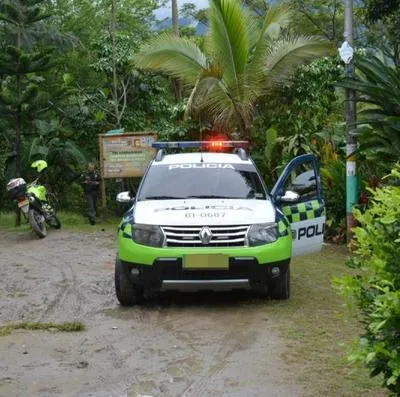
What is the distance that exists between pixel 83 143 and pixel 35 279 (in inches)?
404

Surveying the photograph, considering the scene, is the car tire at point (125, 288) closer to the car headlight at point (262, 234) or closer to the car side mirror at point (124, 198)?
the car side mirror at point (124, 198)

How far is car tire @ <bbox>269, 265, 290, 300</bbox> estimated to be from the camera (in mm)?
7535

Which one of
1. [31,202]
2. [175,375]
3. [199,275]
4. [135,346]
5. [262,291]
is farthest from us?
[31,202]

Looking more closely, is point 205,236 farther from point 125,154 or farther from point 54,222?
point 125,154

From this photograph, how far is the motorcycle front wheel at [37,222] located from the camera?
13938mm

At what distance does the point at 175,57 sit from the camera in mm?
15172

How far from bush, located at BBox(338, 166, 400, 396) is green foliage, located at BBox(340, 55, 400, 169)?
812 cm

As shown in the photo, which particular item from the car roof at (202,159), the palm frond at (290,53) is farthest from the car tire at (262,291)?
the palm frond at (290,53)

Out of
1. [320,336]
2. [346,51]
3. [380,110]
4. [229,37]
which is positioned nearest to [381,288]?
[320,336]

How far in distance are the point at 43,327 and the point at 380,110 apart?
24.4ft

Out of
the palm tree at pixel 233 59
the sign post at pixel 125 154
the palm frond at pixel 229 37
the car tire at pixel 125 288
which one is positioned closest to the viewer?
the car tire at pixel 125 288

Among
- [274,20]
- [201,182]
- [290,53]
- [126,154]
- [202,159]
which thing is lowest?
[126,154]

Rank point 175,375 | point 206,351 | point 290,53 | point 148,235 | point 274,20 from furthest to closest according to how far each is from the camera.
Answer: point 274,20
point 290,53
point 148,235
point 206,351
point 175,375

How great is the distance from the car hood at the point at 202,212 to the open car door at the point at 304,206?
0.89 meters
